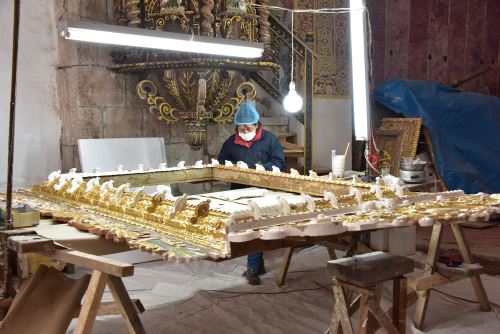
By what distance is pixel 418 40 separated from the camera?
9359 mm

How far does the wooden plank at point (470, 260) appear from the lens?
3984 mm

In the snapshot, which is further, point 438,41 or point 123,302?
point 438,41

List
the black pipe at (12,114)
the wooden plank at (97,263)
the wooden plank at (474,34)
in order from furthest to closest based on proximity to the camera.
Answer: the wooden plank at (474,34) < the black pipe at (12,114) < the wooden plank at (97,263)

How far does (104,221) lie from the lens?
279 centimetres

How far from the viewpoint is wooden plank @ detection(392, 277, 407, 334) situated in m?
2.85

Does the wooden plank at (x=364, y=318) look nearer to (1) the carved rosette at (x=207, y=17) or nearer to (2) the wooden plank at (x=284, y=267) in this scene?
(2) the wooden plank at (x=284, y=267)

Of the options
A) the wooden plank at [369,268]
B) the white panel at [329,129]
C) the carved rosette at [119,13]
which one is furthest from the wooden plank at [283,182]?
the white panel at [329,129]

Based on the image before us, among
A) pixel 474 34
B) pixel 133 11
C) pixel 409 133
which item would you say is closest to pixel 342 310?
pixel 133 11

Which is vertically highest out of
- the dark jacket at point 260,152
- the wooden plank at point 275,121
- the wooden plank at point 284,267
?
the wooden plank at point 275,121

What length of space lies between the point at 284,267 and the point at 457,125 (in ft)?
14.8

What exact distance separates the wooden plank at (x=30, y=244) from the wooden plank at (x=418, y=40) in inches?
321

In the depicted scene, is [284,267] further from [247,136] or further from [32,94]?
[32,94]

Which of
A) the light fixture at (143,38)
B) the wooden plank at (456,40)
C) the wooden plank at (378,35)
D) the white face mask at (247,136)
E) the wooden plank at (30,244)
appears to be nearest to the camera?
the wooden plank at (30,244)

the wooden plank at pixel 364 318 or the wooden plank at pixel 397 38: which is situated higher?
the wooden plank at pixel 397 38
